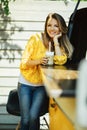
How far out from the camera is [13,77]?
539 cm

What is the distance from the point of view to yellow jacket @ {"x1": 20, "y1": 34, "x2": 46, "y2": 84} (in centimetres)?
370

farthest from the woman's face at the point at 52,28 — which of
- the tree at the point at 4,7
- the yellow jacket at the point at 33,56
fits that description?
the tree at the point at 4,7

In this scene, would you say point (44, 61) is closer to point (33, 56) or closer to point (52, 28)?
point (33, 56)

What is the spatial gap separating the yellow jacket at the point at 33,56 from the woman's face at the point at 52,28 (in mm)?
107

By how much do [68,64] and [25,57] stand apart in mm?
370

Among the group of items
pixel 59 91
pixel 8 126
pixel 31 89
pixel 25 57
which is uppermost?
pixel 59 91

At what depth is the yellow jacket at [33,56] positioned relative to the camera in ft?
12.1

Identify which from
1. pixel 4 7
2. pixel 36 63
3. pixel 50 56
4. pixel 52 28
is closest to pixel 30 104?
pixel 36 63

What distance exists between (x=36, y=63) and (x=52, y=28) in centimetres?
37

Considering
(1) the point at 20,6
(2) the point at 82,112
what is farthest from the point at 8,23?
(2) the point at 82,112

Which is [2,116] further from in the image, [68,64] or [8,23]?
[68,64]

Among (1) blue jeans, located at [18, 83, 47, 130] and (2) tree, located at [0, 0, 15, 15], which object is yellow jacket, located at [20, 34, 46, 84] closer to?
(1) blue jeans, located at [18, 83, 47, 130]

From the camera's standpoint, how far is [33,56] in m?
3.72

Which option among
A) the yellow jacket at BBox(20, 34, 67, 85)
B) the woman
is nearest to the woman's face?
the woman
